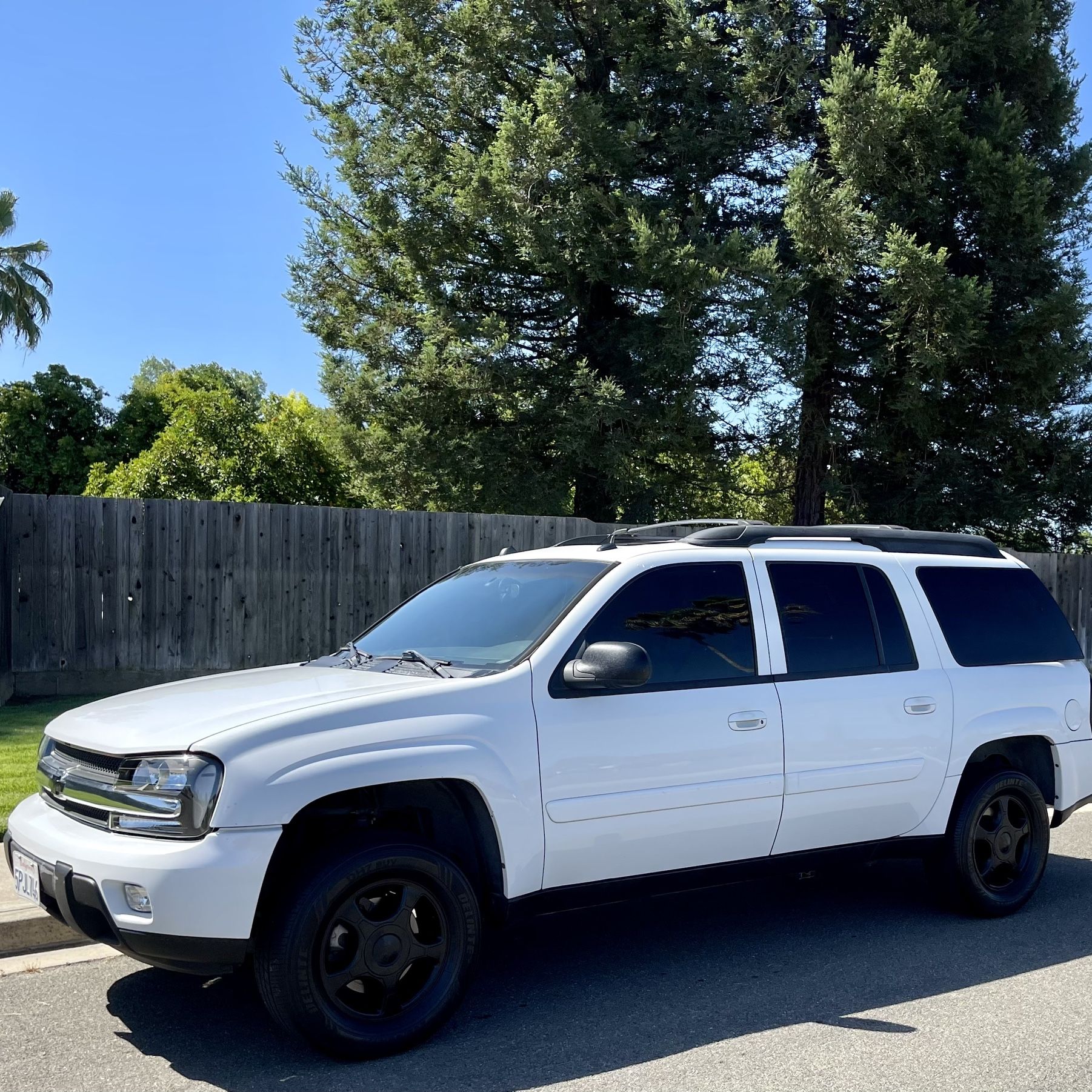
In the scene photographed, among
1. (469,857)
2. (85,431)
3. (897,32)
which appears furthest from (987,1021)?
(85,431)

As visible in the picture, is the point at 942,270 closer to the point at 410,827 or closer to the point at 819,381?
the point at 819,381

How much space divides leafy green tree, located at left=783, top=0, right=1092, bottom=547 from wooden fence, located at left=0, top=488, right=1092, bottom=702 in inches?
291

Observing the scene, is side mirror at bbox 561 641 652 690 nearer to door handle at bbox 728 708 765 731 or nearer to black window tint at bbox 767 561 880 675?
door handle at bbox 728 708 765 731

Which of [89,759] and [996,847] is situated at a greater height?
[89,759]

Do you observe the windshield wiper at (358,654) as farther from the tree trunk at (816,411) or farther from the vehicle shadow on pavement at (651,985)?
the tree trunk at (816,411)

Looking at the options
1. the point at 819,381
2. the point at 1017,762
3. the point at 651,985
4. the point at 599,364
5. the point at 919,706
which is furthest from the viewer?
the point at 819,381

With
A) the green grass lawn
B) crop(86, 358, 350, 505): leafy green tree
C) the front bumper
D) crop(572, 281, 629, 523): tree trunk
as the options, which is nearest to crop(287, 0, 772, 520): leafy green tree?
crop(572, 281, 629, 523): tree trunk

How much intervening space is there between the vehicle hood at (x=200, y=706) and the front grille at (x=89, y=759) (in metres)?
0.03

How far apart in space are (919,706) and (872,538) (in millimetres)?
954

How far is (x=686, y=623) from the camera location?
5273mm

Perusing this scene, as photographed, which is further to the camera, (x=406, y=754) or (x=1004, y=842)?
Answer: (x=1004, y=842)

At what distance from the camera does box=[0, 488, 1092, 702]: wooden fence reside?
444 inches

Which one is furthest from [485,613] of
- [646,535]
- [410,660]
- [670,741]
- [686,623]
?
[646,535]

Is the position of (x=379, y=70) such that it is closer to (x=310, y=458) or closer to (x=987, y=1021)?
(x=310, y=458)
